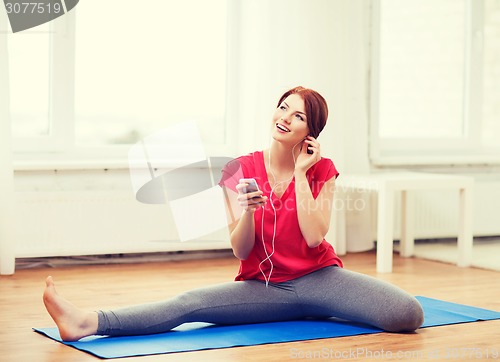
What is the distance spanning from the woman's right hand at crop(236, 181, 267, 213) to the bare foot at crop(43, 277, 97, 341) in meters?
0.56

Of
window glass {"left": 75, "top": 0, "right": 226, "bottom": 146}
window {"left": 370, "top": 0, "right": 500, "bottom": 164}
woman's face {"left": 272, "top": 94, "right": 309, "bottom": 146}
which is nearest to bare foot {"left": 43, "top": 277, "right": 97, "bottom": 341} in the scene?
woman's face {"left": 272, "top": 94, "right": 309, "bottom": 146}

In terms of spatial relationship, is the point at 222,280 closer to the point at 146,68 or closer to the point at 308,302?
the point at 308,302

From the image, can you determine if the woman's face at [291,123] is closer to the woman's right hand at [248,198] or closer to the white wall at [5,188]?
the woman's right hand at [248,198]

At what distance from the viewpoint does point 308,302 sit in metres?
2.91

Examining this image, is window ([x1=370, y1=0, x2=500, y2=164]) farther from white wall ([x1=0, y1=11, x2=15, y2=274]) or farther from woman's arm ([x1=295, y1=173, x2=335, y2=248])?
woman's arm ([x1=295, y1=173, x2=335, y2=248])

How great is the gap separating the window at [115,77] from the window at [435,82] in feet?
3.44

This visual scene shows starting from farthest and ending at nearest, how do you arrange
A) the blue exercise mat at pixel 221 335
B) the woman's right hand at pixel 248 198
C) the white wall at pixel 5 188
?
the white wall at pixel 5 188 < the woman's right hand at pixel 248 198 < the blue exercise mat at pixel 221 335

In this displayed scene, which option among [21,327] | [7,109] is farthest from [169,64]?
[21,327]

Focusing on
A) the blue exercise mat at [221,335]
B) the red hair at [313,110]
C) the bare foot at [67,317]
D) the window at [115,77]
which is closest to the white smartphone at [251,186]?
the red hair at [313,110]

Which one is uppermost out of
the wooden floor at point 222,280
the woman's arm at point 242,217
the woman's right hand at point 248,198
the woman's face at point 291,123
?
the woman's face at point 291,123

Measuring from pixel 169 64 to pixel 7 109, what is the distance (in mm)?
1112

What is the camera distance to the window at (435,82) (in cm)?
539

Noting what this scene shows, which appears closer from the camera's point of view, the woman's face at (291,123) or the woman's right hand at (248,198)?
the woman's right hand at (248,198)

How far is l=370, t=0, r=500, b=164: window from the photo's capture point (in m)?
5.39
